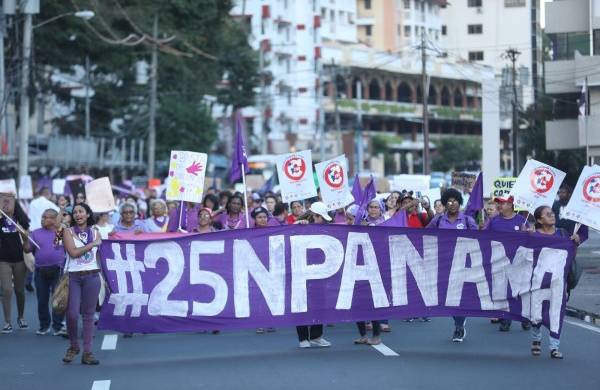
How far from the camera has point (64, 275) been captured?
14.9m

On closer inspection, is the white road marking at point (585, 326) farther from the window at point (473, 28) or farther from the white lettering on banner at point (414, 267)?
the window at point (473, 28)

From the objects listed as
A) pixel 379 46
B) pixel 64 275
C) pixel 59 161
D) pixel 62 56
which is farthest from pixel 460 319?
pixel 379 46

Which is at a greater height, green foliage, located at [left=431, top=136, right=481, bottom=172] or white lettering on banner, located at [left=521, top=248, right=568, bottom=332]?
green foliage, located at [left=431, top=136, right=481, bottom=172]

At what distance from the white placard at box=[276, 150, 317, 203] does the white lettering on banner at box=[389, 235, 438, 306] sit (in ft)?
22.9

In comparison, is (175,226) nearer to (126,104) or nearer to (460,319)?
(460,319)

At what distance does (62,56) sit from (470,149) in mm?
66507

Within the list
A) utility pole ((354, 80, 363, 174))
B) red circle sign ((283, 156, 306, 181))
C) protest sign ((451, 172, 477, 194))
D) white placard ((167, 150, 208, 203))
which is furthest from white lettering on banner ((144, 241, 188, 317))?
utility pole ((354, 80, 363, 174))

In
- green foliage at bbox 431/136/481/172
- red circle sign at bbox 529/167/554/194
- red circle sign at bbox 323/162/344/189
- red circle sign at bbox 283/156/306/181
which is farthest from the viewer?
green foliage at bbox 431/136/481/172

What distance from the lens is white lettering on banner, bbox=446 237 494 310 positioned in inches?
586

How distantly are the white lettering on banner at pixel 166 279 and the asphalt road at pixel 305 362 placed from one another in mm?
512

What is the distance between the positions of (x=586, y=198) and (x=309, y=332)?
10.8 feet

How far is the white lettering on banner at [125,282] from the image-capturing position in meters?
14.8

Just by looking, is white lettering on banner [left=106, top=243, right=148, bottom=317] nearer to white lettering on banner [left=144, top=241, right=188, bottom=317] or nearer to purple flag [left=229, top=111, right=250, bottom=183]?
white lettering on banner [left=144, top=241, right=188, bottom=317]

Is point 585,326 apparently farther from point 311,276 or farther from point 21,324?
point 21,324
